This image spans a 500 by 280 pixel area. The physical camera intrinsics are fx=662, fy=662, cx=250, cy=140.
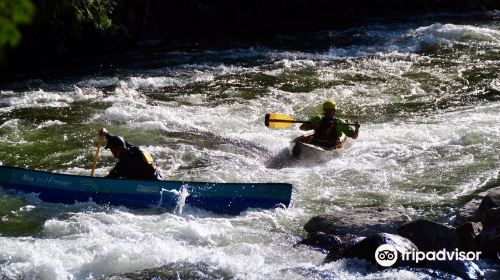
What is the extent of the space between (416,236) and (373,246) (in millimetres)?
633

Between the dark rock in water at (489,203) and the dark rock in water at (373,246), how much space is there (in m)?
1.27

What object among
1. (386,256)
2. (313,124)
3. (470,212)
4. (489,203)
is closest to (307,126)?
(313,124)

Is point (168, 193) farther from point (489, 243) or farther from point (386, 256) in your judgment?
point (489, 243)

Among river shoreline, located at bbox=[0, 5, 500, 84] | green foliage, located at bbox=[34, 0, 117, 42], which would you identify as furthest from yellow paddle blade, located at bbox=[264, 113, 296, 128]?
river shoreline, located at bbox=[0, 5, 500, 84]

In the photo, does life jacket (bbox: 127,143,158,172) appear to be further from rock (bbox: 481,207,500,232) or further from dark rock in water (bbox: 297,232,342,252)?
rock (bbox: 481,207,500,232)

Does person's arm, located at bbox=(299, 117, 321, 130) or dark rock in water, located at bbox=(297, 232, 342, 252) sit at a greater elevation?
person's arm, located at bbox=(299, 117, 321, 130)

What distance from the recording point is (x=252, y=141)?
1125 centimetres

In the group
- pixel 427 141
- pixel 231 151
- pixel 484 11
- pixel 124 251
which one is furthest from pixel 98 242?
pixel 484 11

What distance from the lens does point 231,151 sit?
10680 millimetres

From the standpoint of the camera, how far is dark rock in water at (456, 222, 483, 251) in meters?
6.66

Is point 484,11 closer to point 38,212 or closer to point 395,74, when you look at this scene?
point 395,74

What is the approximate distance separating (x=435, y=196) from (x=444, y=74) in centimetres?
811

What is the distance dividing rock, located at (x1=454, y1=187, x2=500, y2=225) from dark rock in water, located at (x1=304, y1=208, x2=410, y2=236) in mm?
756

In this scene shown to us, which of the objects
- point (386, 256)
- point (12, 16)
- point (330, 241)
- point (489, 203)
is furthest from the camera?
point (489, 203)
